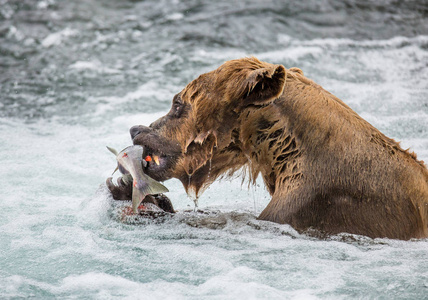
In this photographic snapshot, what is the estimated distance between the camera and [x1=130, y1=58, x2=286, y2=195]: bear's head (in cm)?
476

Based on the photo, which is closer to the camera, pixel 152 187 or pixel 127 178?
pixel 152 187

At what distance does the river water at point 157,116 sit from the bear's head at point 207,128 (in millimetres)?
487

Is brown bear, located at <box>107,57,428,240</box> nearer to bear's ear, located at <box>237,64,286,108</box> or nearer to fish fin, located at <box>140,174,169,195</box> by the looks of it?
bear's ear, located at <box>237,64,286,108</box>

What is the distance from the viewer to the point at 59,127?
8.81 meters

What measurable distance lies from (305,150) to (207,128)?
30.3 inches

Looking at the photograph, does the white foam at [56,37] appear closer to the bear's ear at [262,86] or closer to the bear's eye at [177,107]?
the bear's eye at [177,107]

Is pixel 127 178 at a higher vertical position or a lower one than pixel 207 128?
lower

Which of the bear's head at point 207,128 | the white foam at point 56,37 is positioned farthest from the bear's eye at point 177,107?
the white foam at point 56,37

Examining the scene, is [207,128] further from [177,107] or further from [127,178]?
[127,178]

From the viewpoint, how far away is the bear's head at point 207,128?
187 inches

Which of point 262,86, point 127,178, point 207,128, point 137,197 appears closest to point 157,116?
point 127,178

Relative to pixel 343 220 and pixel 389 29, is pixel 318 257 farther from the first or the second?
pixel 389 29

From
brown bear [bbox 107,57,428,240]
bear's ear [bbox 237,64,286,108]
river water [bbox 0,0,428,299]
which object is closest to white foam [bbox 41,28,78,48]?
river water [bbox 0,0,428,299]

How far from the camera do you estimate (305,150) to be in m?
4.68
